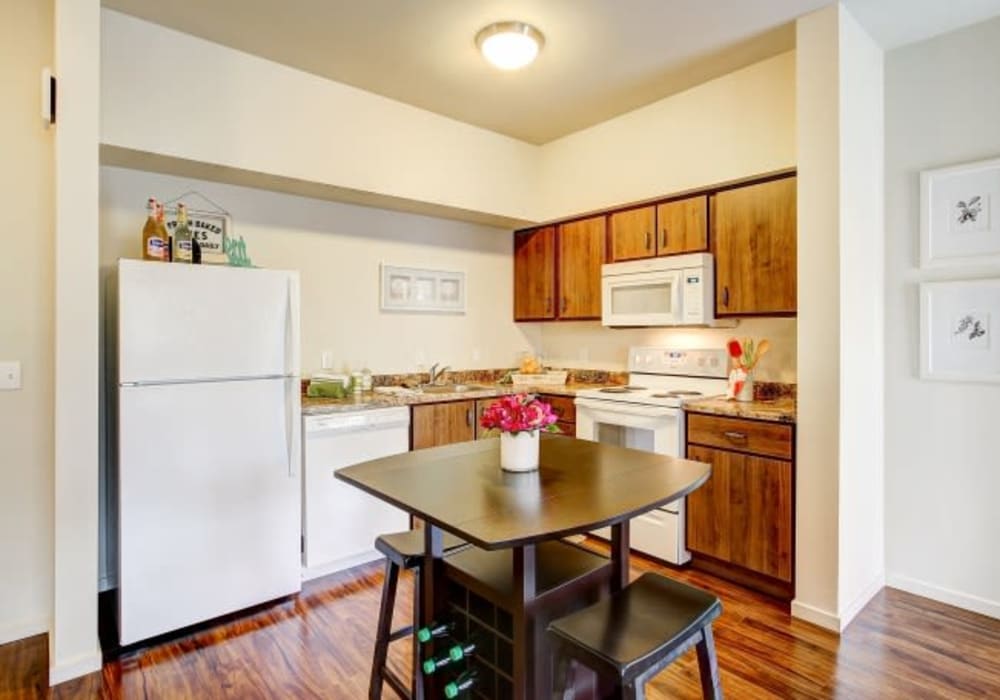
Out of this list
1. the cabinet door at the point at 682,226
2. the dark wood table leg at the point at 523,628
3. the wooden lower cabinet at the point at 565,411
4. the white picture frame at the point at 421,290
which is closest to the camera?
the dark wood table leg at the point at 523,628

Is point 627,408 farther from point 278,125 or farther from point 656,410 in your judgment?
point 278,125

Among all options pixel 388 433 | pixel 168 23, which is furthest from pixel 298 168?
pixel 388 433

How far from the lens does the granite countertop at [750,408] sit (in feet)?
8.53

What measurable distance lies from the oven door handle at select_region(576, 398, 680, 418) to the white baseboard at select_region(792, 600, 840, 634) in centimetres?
105

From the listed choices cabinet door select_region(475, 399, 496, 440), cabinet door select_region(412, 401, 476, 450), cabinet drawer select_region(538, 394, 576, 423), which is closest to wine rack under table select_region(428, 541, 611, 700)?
cabinet door select_region(412, 401, 476, 450)

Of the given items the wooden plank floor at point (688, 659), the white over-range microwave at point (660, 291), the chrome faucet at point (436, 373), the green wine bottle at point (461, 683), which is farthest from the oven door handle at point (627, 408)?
the green wine bottle at point (461, 683)

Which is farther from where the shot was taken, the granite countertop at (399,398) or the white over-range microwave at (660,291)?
the white over-range microwave at (660,291)

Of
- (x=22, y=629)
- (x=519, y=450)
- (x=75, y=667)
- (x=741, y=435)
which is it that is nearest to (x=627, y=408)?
(x=741, y=435)

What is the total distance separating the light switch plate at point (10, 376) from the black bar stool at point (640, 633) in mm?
2503

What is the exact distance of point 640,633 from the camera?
4.48 ft

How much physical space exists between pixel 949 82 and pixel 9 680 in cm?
479

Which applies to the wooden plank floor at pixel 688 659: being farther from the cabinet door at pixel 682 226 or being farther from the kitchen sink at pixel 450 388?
the cabinet door at pixel 682 226

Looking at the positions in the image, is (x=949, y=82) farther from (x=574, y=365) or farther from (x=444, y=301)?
(x=444, y=301)

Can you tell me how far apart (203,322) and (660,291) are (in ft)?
8.35
